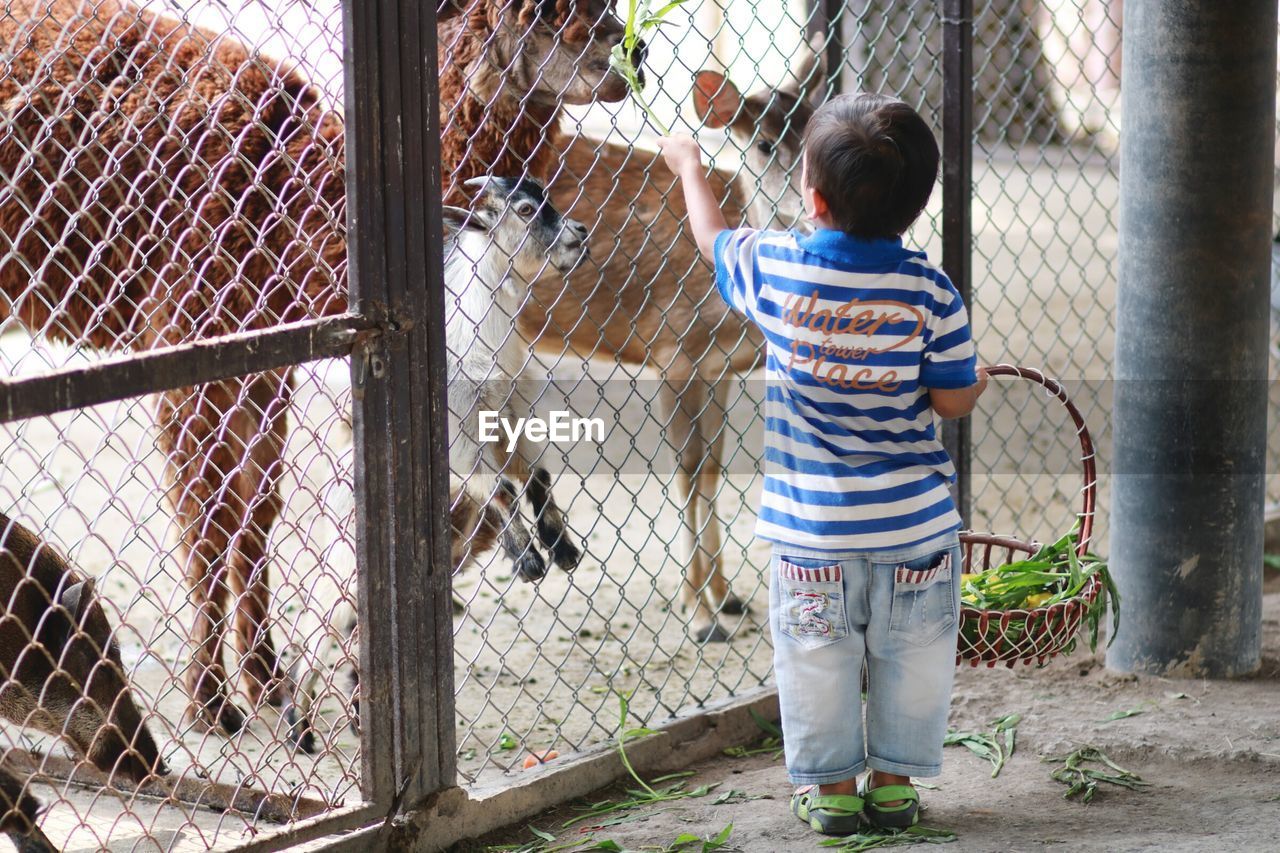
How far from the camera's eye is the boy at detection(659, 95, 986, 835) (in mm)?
2887

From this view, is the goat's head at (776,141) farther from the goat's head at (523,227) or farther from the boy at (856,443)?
the boy at (856,443)

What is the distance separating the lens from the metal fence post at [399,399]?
9.54 feet

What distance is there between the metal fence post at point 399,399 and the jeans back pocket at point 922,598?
96cm

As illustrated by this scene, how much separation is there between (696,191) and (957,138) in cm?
132

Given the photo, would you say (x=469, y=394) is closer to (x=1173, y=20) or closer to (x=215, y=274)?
(x=215, y=274)

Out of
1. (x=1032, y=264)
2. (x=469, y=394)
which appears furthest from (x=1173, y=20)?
(x=1032, y=264)

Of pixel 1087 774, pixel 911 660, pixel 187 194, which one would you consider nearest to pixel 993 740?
pixel 1087 774

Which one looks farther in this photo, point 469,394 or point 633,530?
point 633,530

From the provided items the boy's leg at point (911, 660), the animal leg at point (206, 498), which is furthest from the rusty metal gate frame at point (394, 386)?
the animal leg at point (206, 498)

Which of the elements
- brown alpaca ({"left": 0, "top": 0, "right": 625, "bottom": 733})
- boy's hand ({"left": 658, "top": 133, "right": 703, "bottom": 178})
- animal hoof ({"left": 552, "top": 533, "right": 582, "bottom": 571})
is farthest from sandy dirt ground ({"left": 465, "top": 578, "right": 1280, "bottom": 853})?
boy's hand ({"left": 658, "top": 133, "right": 703, "bottom": 178})

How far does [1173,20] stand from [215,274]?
284 cm

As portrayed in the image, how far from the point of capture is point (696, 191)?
3.04m

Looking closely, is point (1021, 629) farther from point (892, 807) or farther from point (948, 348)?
point (948, 348)

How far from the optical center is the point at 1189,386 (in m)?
4.03
